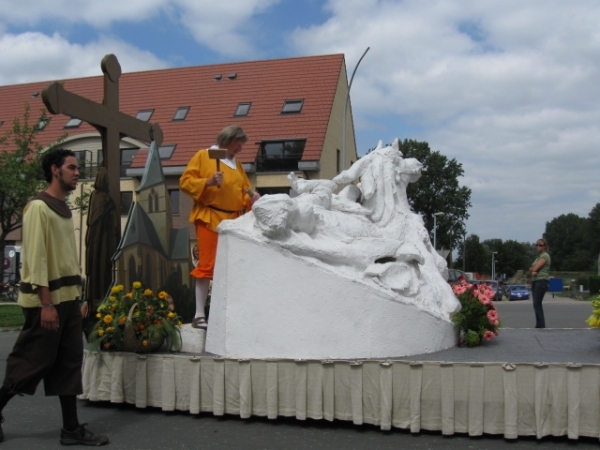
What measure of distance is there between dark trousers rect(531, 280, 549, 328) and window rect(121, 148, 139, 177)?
17.6 metres

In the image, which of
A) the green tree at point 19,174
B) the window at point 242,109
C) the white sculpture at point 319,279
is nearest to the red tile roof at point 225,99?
the window at point 242,109

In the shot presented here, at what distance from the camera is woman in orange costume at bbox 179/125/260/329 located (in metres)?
5.20

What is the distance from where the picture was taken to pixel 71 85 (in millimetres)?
27078

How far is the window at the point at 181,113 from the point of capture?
78.4 feet

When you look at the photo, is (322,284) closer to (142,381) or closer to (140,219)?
(142,381)

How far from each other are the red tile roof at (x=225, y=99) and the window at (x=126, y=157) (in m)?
1.40

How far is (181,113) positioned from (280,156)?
4743mm

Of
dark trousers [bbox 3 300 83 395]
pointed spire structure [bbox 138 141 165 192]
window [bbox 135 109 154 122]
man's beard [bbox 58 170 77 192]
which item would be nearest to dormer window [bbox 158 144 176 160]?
window [bbox 135 109 154 122]

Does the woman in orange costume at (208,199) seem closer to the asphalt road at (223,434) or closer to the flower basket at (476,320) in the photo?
the asphalt road at (223,434)

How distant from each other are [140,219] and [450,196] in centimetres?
2846

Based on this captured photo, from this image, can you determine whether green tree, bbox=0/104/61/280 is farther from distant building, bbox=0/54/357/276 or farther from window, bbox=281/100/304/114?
window, bbox=281/100/304/114

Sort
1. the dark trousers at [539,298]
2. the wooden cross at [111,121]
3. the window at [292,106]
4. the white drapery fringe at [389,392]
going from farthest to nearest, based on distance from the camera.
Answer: the window at [292,106] < the dark trousers at [539,298] < the wooden cross at [111,121] < the white drapery fringe at [389,392]

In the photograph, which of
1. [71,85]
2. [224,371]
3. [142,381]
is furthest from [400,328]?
[71,85]

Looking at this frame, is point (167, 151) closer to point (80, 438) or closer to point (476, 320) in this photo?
point (476, 320)
